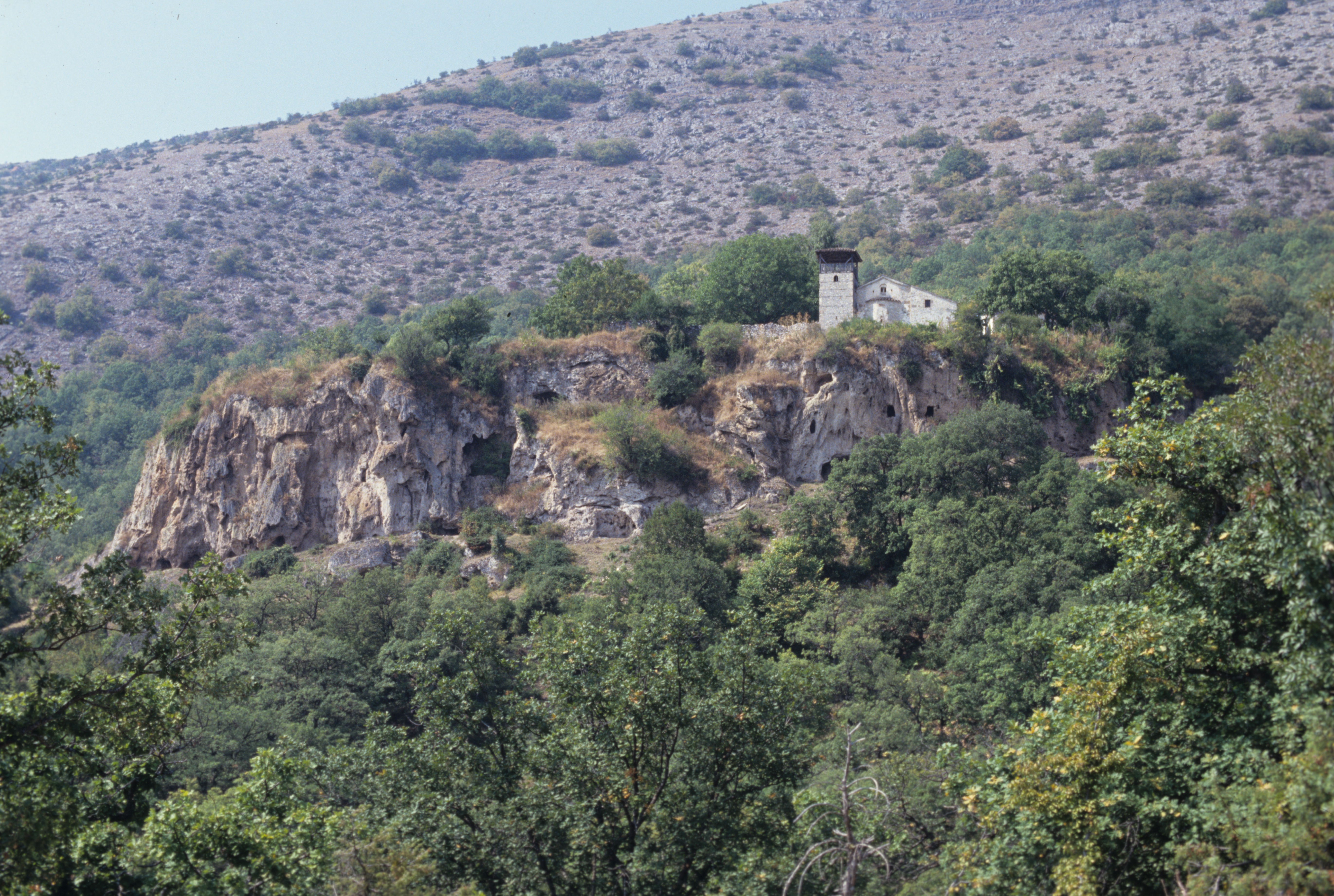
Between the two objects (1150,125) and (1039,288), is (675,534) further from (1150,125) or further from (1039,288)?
(1150,125)

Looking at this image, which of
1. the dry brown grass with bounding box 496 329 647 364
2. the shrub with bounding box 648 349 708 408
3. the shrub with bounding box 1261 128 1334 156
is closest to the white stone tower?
the shrub with bounding box 648 349 708 408

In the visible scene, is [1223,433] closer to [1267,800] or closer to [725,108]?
[1267,800]

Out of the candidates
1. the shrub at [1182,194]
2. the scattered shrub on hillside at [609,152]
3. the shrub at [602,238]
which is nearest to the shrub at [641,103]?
the scattered shrub on hillside at [609,152]

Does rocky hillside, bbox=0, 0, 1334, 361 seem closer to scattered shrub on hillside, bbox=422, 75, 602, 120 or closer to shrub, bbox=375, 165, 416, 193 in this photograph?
shrub, bbox=375, 165, 416, 193

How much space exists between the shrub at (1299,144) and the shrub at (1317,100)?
5983 millimetres

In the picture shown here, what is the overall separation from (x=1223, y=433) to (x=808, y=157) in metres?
119

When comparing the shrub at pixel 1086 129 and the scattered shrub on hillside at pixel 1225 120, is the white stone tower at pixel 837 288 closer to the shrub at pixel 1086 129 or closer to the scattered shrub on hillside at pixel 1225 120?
the scattered shrub on hillside at pixel 1225 120

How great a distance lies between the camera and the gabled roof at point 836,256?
163 ft

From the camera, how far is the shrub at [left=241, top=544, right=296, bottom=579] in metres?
47.8

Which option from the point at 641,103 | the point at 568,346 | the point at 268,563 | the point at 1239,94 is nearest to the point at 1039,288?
the point at 568,346

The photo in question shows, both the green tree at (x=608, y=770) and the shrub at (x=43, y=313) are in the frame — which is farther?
the shrub at (x=43, y=313)

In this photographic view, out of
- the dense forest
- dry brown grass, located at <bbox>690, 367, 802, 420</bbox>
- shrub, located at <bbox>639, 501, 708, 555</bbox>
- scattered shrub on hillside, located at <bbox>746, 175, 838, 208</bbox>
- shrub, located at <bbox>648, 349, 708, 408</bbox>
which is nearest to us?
the dense forest

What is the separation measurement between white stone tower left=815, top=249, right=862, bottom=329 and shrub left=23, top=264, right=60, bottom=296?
75598 millimetres

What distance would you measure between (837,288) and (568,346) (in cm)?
1239
